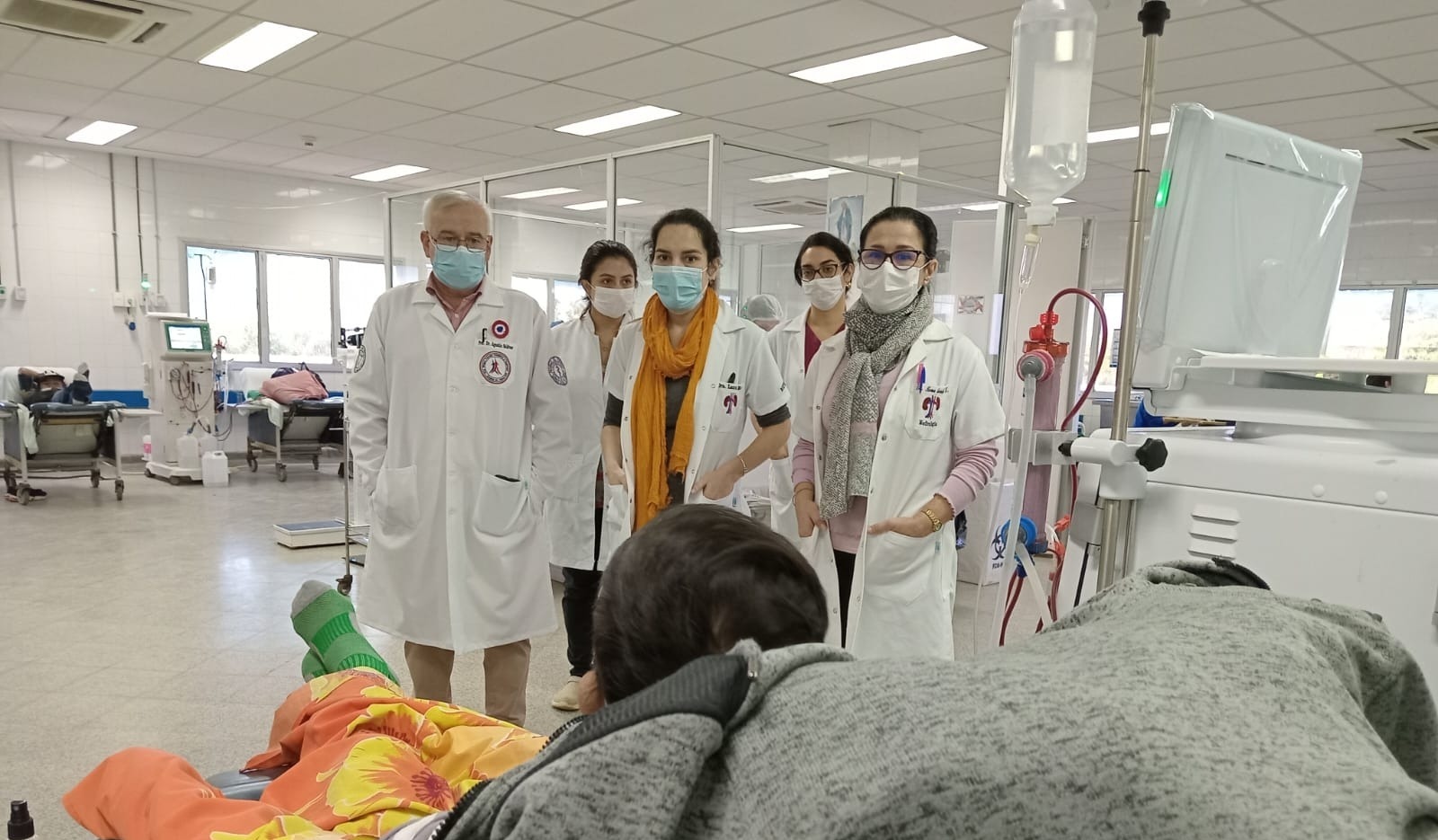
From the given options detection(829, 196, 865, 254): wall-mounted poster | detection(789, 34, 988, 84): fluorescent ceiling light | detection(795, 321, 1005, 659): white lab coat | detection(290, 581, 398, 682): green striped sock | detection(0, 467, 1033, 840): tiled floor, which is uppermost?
detection(789, 34, 988, 84): fluorescent ceiling light

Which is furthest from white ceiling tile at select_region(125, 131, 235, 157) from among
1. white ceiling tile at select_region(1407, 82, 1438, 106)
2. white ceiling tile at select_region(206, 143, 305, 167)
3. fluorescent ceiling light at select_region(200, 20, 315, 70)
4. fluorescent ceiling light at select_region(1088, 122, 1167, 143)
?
white ceiling tile at select_region(1407, 82, 1438, 106)

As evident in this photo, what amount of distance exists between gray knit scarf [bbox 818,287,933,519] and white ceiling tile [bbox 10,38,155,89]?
493 cm

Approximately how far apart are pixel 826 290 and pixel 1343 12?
8.95 feet

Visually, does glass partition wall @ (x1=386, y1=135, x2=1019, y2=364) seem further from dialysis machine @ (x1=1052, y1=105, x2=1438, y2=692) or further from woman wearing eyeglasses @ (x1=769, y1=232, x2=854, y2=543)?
dialysis machine @ (x1=1052, y1=105, x2=1438, y2=692)

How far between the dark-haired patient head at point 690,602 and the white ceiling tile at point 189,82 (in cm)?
576

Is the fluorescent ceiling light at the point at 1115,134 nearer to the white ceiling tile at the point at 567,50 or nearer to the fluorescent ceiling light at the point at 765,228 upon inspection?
the white ceiling tile at the point at 567,50

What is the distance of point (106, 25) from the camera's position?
4449mm

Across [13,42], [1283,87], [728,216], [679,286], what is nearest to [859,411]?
[679,286]

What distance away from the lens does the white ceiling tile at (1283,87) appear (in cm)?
456

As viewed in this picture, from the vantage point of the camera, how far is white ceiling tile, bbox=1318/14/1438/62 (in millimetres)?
3828

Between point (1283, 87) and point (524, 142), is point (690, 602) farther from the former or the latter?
point (524, 142)

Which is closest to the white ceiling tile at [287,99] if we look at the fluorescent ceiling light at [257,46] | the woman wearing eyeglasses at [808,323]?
the fluorescent ceiling light at [257,46]

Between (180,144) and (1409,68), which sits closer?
(1409,68)

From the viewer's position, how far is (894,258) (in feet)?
7.20
